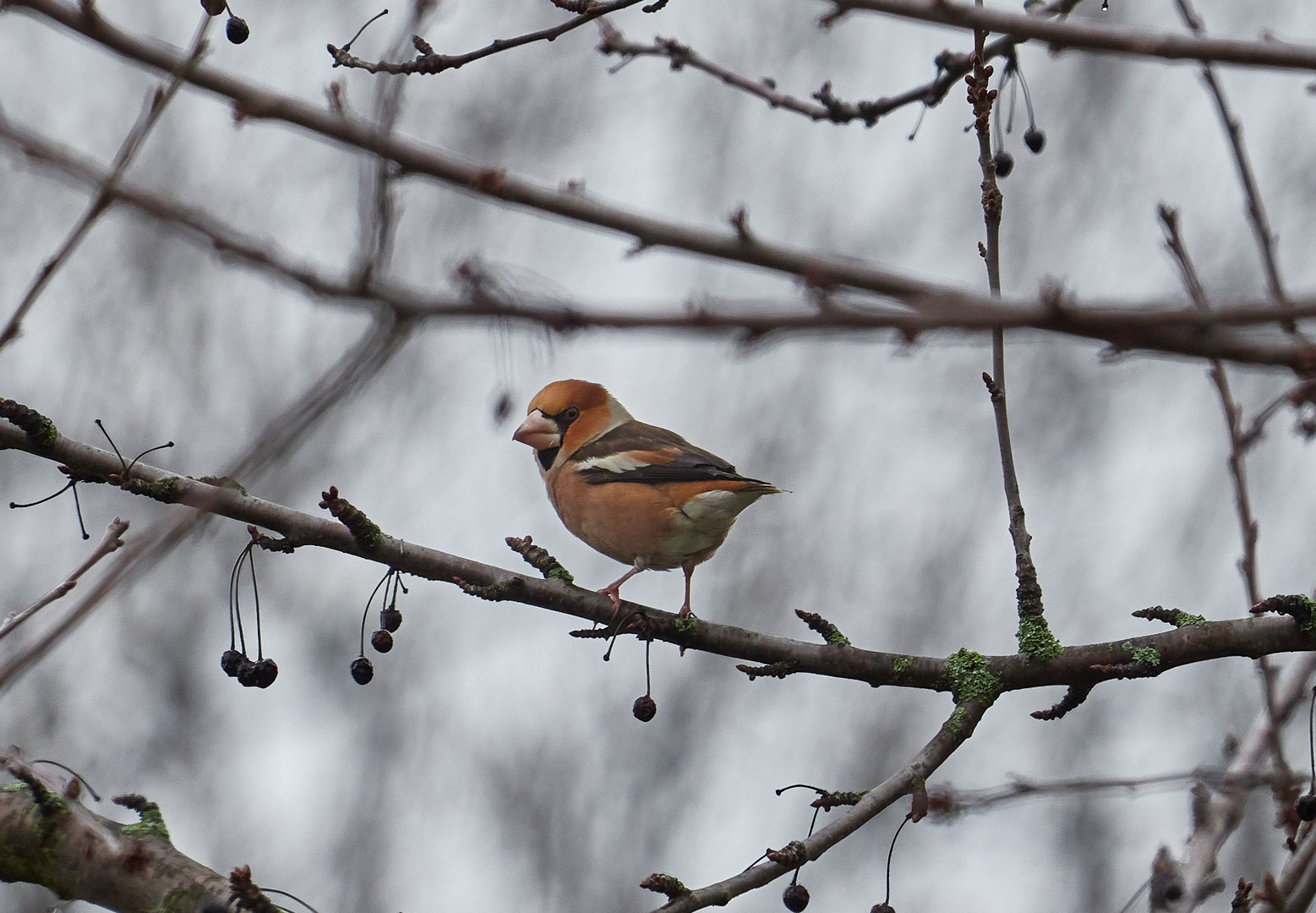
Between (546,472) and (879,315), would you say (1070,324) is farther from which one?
(546,472)

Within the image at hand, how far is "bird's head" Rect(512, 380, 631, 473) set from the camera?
5.83 metres

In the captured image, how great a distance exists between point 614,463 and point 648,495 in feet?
0.94

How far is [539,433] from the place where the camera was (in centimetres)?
584

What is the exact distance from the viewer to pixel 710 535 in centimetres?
516

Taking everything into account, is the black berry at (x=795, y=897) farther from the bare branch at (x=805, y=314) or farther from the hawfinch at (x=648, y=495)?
the bare branch at (x=805, y=314)

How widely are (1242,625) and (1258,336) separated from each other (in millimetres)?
2533

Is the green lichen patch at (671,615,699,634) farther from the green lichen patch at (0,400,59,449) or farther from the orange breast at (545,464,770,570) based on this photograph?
the green lichen patch at (0,400,59,449)

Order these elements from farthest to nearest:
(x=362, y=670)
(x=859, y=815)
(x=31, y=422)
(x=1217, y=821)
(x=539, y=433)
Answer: (x=539, y=433)
(x=362, y=670)
(x=31, y=422)
(x=859, y=815)
(x=1217, y=821)

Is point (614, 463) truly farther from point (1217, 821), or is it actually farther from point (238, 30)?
point (1217, 821)

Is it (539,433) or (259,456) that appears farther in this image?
(539,433)

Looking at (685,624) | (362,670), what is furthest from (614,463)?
(362,670)

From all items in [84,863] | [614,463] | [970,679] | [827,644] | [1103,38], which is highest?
[614,463]

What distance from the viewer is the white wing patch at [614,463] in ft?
17.0

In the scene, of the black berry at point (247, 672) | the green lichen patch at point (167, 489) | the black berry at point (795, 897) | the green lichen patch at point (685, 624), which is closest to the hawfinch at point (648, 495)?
the green lichen patch at point (685, 624)
